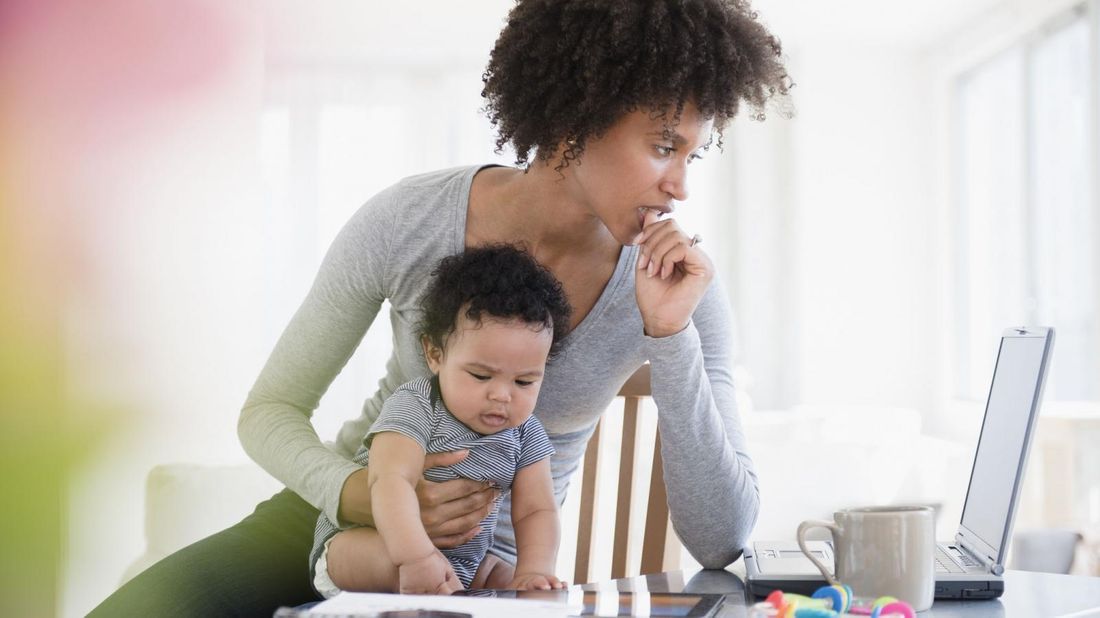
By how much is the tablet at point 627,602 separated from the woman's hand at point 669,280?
0.37m

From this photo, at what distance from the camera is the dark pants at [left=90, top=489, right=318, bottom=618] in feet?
3.49

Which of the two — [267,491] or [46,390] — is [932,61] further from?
[46,390]

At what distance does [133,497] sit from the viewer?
Result: 19 centimetres

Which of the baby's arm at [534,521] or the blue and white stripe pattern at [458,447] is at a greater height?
the blue and white stripe pattern at [458,447]

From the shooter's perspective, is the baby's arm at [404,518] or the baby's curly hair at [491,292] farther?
the baby's curly hair at [491,292]

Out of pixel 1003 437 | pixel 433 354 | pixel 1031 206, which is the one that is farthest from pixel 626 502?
pixel 1031 206

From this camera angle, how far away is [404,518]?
0.99 meters

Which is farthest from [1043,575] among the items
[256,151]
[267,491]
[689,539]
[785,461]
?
[785,461]

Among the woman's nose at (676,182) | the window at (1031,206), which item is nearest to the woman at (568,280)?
the woman's nose at (676,182)

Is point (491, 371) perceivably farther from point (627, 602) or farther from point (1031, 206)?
point (1031, 206)

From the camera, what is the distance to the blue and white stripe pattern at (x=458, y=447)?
1.11m

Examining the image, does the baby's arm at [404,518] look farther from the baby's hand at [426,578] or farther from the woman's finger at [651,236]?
the woman's finger at [651,236]

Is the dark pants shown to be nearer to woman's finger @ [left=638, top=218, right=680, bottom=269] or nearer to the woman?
the woman

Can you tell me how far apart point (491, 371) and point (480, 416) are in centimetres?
5
